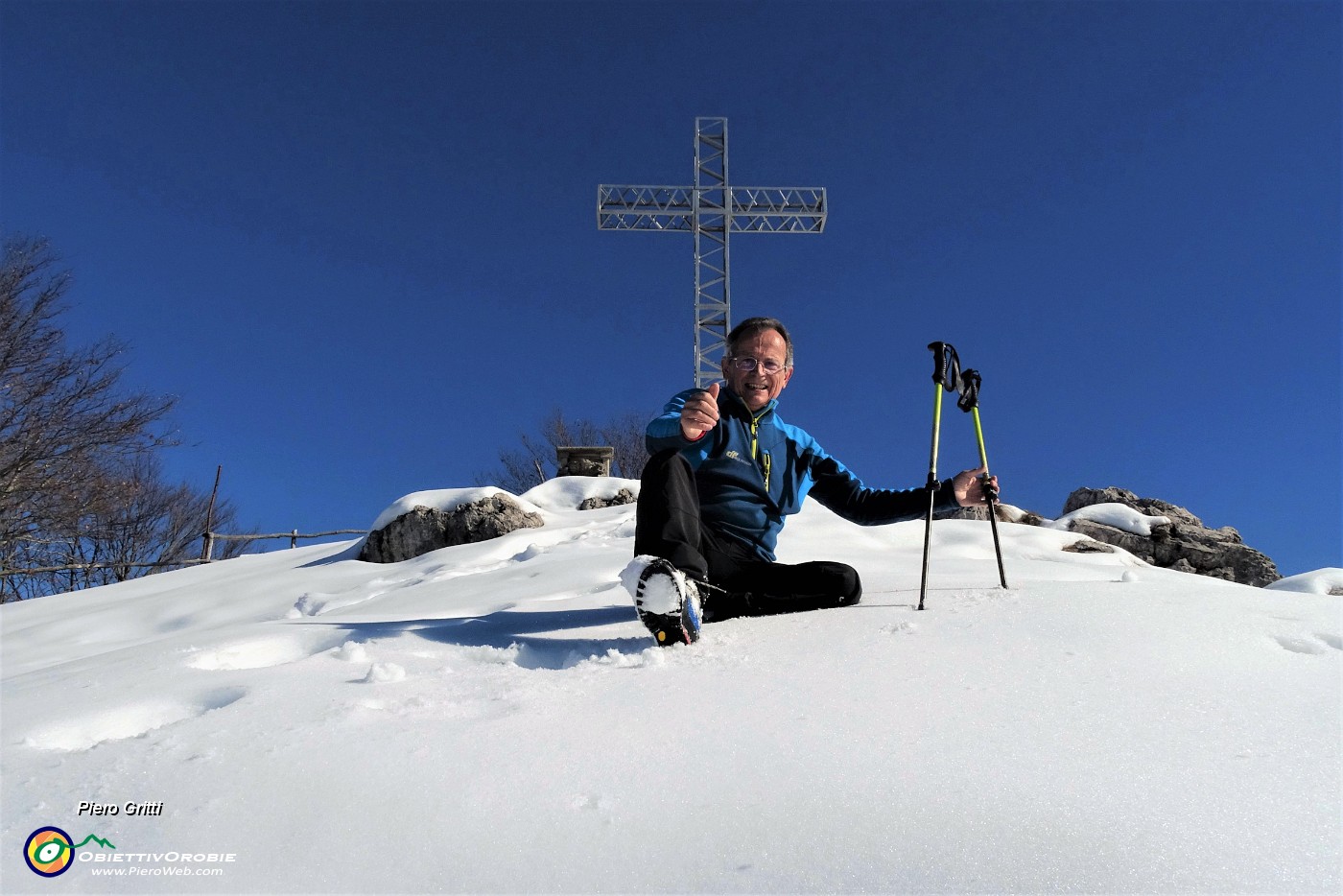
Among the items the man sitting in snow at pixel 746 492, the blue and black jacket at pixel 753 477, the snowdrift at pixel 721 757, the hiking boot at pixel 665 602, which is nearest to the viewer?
the snowdrift at pixel 721 757

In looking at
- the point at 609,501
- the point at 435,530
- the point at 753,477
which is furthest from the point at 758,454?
Answer: the point at 609,501

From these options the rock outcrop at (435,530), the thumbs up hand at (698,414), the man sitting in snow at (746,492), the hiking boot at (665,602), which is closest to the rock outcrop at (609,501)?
the rock outcrop at (435,530)

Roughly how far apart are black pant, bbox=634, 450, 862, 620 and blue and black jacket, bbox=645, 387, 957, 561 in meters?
0.10

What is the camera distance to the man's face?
267 centimetres

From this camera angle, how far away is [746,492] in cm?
263

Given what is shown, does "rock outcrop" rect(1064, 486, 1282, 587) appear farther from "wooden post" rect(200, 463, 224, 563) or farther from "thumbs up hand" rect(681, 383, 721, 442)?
"wooden post" rect(200, 463, 224, 563)

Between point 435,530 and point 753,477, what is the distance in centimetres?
405

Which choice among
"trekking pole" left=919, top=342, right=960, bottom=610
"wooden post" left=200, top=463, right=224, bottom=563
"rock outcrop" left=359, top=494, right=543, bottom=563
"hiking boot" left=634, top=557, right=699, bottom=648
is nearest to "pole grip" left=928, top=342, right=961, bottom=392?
"trekking pole" left=919, top=342, right=960, bottom=610

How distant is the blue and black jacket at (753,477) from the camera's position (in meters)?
2.60

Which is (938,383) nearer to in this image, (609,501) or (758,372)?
(758,372)

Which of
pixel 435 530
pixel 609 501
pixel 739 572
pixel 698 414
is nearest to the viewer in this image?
pixel 698 414

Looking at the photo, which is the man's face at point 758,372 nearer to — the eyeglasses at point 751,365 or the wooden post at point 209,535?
the eyeglasses at point 751,365

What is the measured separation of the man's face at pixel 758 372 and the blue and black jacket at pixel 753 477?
3 centimetres

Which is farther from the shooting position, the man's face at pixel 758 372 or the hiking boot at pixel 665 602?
the man's face at pixel 758 372
